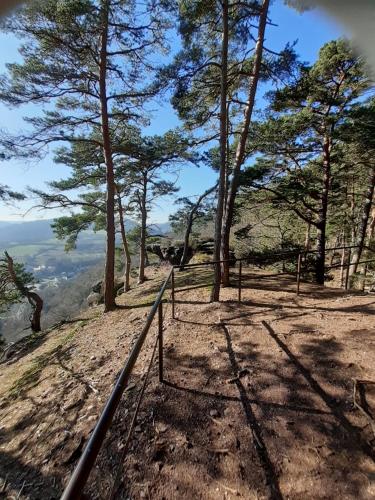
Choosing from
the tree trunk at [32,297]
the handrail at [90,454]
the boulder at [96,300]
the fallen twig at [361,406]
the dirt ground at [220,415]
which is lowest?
the boulder at [96,300]

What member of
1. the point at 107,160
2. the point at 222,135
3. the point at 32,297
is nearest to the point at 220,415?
the point at 222,135

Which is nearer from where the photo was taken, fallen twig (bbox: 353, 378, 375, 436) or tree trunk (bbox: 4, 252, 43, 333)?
fallen twig (bbox: 353, 378, 375, 436)

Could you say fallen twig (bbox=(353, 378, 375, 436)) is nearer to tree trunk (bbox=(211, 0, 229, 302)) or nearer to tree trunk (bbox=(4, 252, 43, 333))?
tree trunk (bbox=(211, 0, 229, 302))

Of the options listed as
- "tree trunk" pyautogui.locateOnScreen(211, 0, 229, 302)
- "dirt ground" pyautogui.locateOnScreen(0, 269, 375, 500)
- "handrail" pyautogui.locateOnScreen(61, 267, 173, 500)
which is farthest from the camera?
"tree trunk" pyautogui.locateOnScreen(211, 0, 229, 302)

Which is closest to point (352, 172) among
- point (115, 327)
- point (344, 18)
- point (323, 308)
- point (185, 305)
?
point (323, 308)

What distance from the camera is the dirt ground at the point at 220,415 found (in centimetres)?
212

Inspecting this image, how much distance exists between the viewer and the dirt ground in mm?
2117

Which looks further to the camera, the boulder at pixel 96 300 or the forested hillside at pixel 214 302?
the boulder at pixel 96 300

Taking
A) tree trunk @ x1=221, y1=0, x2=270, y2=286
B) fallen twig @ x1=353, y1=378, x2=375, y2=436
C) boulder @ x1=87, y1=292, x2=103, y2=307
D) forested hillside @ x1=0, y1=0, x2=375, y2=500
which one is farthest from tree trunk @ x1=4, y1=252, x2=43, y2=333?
fallen twig @ x1=353, y1=378, x2=375, y2=436

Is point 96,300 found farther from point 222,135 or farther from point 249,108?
point 249,108

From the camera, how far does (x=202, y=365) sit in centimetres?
368

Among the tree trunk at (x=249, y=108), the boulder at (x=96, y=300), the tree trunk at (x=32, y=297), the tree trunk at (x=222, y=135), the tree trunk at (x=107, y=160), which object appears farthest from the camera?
the boulder at (x=96, y=300)

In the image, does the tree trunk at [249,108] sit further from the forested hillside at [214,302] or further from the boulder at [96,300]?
the boulder at [96,300]

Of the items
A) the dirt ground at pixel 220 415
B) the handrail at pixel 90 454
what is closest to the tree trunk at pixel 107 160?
the dirt ground at pixel 220 415
